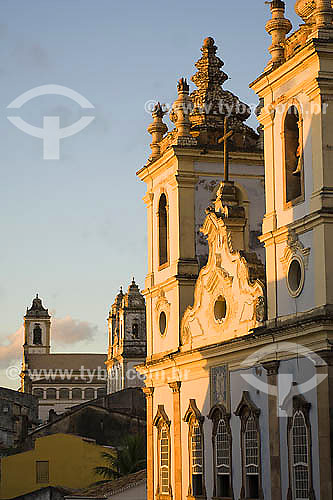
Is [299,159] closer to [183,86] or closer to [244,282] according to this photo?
[244,282]

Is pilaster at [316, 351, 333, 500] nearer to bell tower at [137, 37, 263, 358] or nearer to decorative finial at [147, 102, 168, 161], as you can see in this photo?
bell tower at [137, 37, 263, 358]

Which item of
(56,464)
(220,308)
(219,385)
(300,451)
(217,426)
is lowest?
(56,464)

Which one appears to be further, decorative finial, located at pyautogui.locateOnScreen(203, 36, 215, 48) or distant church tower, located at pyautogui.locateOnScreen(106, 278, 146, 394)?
distant church tower, located at pyautogui.locateOnScreen(106, 278, 146, 394)

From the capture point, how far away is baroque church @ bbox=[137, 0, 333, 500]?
2347cm

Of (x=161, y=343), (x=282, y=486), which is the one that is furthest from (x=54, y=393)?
(x=282, y=486)

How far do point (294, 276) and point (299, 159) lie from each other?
268 centimetres

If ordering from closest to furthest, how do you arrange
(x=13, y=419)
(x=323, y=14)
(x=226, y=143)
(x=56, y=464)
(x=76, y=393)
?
(x=323, y=14) → (x=226, y=143) → (x=56, y=464) → (x=13, y=419) → (x=76, y=393)

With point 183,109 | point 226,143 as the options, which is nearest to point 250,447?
point 226,143

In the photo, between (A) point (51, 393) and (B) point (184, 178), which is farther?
(A) point (51, 393)

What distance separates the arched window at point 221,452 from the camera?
27844 millimetres

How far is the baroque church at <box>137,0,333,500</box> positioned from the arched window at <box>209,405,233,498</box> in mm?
45

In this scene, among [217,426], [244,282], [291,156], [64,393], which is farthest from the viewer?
[64,393]

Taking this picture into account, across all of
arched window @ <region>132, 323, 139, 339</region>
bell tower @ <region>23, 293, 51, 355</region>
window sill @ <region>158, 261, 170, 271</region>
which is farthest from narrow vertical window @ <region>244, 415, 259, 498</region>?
bell tower @ <region>23, 293, 51, 355</region>

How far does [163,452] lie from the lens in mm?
32344
